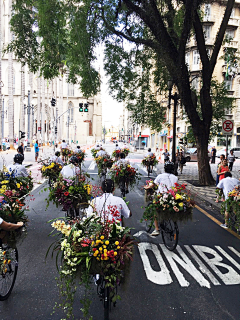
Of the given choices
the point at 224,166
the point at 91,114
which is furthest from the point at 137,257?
the point at 91,114

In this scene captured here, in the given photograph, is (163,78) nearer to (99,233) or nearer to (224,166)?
(224,166)

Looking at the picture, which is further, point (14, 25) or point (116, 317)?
point (14, 25)

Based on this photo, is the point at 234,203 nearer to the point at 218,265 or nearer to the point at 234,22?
the point at 218,265

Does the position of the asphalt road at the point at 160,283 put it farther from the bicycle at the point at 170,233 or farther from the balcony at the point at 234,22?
the balcony at the point at 234,22

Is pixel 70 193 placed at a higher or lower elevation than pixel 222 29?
lower

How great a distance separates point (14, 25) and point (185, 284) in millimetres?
11986

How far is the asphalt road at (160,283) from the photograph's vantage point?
152 inches

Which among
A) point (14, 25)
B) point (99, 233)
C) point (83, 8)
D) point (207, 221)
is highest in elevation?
point (83, 8)

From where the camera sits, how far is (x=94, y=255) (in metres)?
3.12

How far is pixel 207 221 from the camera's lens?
8430 mm

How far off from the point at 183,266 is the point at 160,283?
0.81 metres

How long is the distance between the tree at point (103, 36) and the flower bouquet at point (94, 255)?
10.2m

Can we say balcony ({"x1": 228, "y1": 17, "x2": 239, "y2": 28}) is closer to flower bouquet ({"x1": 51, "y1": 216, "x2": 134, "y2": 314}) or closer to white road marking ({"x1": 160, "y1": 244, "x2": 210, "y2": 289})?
white road marking ({"x1": 160, "y1": 244, "x2": 210, "y2": 289})

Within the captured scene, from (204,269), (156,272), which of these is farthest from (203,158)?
(156,272)
